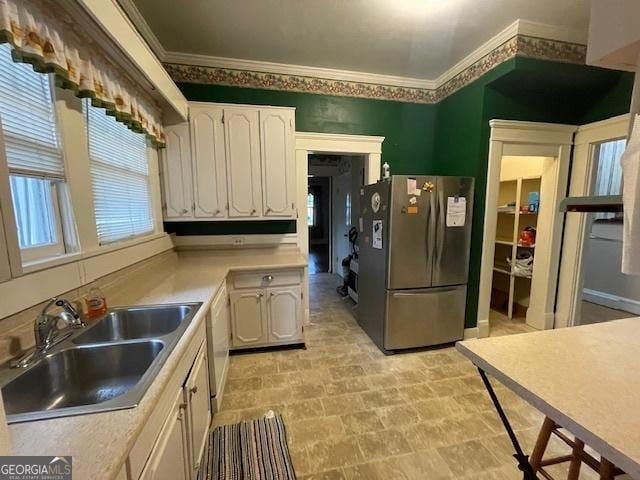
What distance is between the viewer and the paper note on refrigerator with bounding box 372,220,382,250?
2.66 metres

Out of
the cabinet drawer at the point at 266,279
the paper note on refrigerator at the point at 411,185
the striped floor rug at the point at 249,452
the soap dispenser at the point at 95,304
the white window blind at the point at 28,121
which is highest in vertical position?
the white window blind at the point at 28,121

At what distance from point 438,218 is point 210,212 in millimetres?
2116

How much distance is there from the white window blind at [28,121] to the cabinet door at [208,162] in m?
1.30

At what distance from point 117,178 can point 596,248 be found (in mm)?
5771

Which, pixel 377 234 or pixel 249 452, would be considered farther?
pixel 377 234

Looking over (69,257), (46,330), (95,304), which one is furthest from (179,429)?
(69,257)

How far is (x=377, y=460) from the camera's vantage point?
1.55 meters

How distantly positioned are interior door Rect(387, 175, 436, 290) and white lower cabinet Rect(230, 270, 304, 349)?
91 cm

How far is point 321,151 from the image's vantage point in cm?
312

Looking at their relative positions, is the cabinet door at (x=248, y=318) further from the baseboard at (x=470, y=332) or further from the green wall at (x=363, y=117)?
the baseboard at (x=470, y=332)

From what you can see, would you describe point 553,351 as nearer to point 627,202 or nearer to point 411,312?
point 627,202

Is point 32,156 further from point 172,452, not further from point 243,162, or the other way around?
point 243,162

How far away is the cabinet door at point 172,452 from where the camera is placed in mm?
834

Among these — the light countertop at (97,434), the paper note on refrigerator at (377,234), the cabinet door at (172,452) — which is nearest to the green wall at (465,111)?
the paper note on refrigerator at (377,234)
